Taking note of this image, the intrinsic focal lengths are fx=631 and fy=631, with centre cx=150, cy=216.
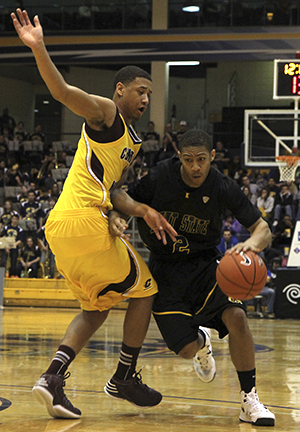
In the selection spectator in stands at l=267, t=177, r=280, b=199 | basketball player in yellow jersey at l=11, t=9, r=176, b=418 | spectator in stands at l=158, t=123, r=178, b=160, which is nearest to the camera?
basketball player in yellow jersey at l=11, t=9, r=176, b=418

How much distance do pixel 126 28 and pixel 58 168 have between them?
5.42 meters

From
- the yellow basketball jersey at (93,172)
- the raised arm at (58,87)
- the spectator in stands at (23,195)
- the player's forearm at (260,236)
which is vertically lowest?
the spectator in stands at (23,195)

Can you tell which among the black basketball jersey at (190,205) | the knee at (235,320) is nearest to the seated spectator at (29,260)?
the black basketball jersey at (190,205)

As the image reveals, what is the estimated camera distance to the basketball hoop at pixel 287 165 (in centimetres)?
1245

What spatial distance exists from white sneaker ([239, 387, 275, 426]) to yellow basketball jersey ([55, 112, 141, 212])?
1354mm

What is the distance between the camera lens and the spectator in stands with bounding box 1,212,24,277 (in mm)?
14898

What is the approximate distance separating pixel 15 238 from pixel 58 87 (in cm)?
1247

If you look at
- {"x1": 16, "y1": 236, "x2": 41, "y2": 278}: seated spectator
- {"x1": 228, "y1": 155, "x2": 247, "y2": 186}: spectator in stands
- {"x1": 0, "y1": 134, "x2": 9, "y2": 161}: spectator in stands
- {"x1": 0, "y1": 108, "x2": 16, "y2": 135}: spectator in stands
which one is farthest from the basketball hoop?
{"x1": 0, "y1": 108, "x2": 16, "y2": 135}: spectator in stands

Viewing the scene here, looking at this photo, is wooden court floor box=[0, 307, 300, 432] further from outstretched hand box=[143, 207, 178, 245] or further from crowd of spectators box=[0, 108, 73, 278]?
crowd of spectators box=[0, 108, 73, 278]

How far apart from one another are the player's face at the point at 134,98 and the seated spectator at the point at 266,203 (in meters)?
11.3

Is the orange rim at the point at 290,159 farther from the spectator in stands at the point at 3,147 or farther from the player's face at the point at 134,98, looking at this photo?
the spectator in stands at the point at 3,147

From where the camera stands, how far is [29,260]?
1503 cm

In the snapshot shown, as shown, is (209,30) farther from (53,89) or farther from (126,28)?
(53,89)

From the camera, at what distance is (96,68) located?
26.4 meters
